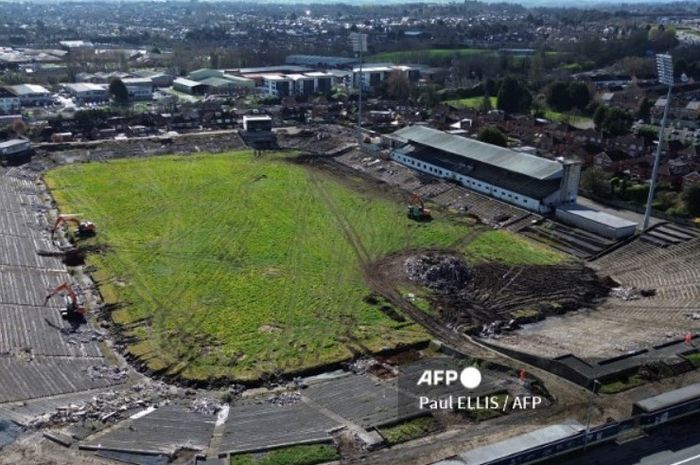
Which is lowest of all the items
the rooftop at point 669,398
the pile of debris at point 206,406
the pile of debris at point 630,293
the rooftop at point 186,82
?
the pile of debris at point 630,293

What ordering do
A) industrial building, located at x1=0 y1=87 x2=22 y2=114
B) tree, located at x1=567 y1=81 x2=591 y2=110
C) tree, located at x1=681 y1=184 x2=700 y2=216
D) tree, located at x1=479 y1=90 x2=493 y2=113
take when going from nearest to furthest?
1. tree, located at x1=681 y1=184 x2=700 y2=216
2. industrial building, located at x1=0 y1=87 x2=22 y2=114
3. tree, located at x1=479 y1=90 x2=493 y2=113
4. tree, located at x1=567 y1=81 x2=591 y2=110

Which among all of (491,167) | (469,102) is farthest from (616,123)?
(469,102)

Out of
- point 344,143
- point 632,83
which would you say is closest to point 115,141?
point 344,143

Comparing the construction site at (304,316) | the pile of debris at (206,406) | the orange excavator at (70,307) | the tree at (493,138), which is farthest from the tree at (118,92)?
the pile of debris at (206,406)

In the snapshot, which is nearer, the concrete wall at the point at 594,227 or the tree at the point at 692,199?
the concrete wall at the point at 594,227

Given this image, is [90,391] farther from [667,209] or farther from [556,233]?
[667,209]

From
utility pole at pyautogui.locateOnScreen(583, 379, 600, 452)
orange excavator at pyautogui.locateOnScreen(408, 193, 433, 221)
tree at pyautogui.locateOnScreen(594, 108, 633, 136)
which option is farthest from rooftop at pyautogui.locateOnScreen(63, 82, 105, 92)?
utility pole at pyautogui.locateOnScreen(583, 379, 600, 452)

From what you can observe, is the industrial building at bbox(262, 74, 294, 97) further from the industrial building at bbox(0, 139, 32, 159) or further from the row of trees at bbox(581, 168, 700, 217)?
the row of trees at bbox(581, 168, 700, 217)

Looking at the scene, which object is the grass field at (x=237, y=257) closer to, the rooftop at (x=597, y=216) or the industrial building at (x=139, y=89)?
the rooftop at (x=597, y=216)
